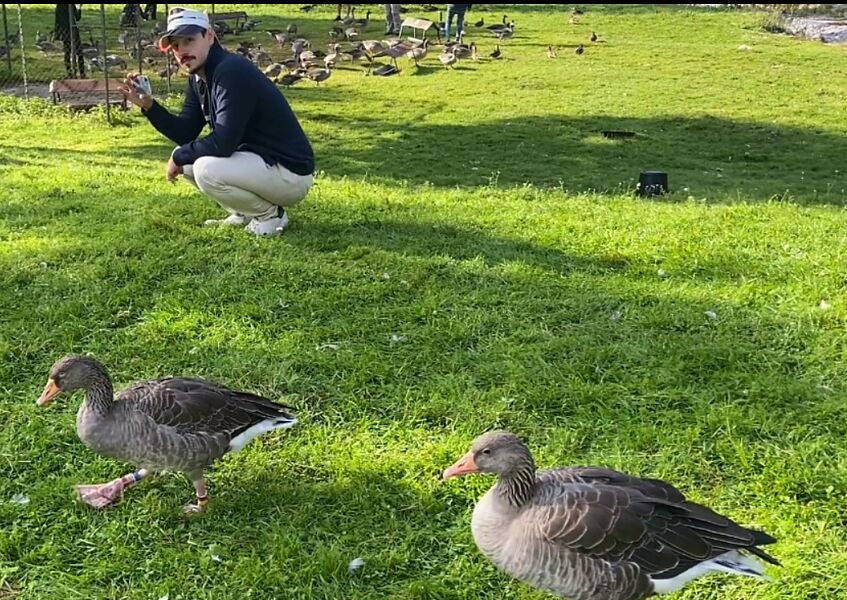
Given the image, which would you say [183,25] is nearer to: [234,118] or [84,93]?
[234,118]

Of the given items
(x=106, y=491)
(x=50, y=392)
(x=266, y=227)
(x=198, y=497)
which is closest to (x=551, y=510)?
(x=198, y=497)

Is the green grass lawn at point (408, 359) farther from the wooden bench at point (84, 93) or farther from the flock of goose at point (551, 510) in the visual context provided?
the wooden bench at point (84, 93)

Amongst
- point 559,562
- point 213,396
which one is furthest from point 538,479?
point 213,396

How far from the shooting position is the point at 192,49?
5.22 m

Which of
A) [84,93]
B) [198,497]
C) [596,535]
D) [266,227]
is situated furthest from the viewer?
[84,93]

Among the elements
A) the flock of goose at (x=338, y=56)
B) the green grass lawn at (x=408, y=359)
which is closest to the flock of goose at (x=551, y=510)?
the green grass lawn at (x=408, y=359)

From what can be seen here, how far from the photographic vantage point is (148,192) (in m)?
7.14

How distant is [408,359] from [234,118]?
2205 mm

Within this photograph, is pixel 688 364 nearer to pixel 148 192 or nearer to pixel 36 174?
pixel 148 192

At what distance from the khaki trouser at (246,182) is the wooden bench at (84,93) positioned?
8.72 metres

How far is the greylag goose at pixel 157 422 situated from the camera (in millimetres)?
2953

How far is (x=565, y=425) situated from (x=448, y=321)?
3.70 feet

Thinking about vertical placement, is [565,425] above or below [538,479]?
below

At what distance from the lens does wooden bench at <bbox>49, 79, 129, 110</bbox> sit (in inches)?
533
